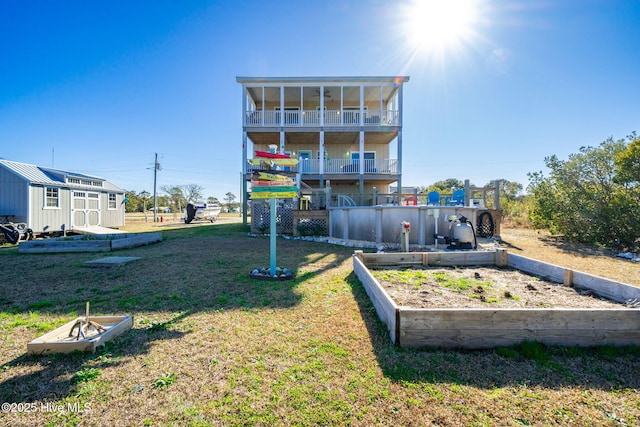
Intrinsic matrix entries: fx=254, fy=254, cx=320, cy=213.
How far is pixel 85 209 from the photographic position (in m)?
15.7

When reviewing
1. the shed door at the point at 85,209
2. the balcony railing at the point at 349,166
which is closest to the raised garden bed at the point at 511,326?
the balcony railing at the point at 349,166

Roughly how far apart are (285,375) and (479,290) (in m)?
3.32

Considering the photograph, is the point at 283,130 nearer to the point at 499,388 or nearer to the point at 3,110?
the point at 499,388

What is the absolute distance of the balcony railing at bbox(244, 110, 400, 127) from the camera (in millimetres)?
14891

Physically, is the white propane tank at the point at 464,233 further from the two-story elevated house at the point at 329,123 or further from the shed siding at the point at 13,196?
the shed siding at the point at 13,196

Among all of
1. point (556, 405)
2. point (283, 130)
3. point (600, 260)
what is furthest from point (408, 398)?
point (283, 130)

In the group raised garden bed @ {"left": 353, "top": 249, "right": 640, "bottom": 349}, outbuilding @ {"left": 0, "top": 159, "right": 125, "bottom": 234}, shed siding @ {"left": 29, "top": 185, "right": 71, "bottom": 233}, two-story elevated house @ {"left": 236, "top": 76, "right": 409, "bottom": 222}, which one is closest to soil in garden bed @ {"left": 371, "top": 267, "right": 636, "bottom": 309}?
raised garden bed @ {"left": 353, "top": 249, "right": 640, "bottom": 349}

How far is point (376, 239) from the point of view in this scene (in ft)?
30.2

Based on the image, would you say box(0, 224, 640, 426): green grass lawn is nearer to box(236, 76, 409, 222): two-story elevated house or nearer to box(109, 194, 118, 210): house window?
box(236, 76, 409, 222): two-story elevated house

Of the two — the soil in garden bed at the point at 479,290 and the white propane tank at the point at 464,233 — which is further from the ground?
the white propane tank at the point at 464,233

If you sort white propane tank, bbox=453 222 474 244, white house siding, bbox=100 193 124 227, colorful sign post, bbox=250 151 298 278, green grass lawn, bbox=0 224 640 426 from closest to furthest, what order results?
1. green grass lawn, bbox=0 224 640 426
2. colorful sign post, bbox=250 151 298 278
3. white propane tank, bbox=453 222 474 244
4. white house siding, bbox=100 193 124 227

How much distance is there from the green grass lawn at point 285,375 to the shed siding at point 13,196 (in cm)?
1301

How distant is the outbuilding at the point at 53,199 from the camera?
12.4 meters

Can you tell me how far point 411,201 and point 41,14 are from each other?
15.8m
